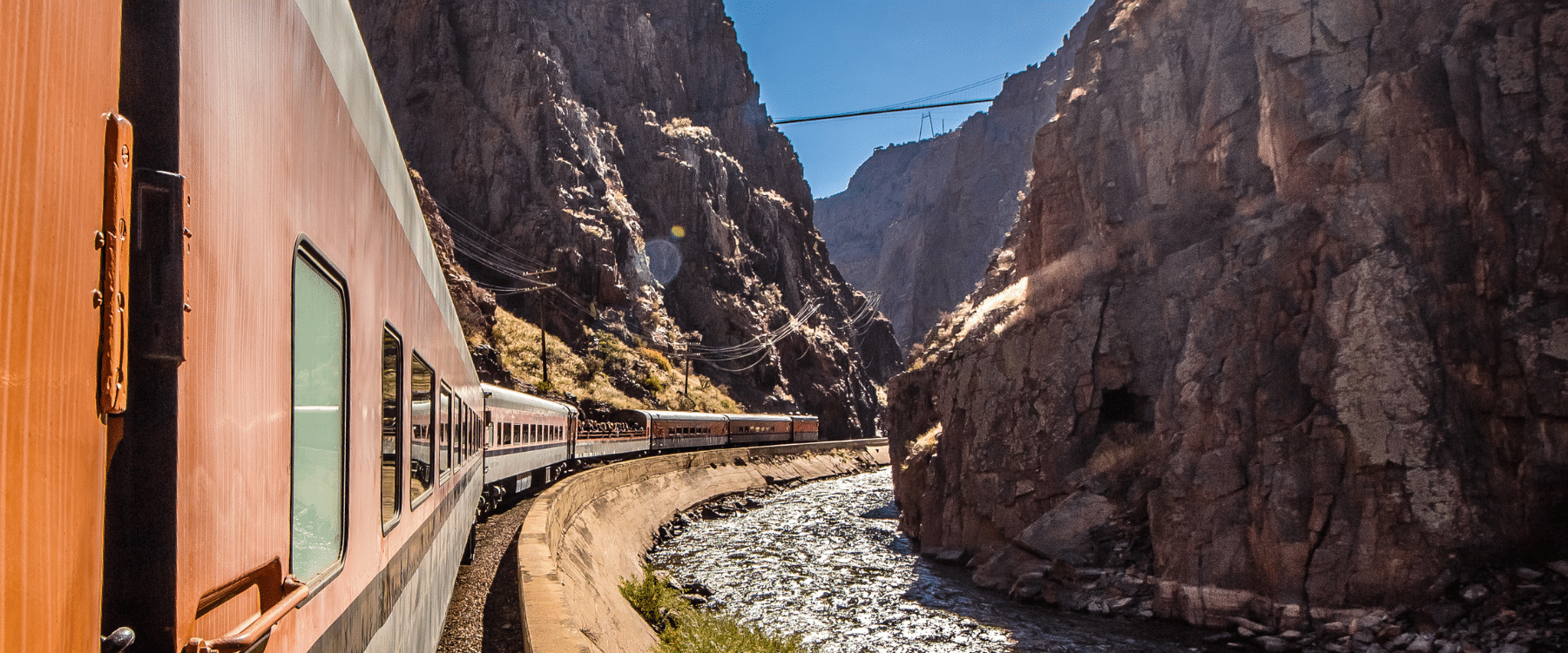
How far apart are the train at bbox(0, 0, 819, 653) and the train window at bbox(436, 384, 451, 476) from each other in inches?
138

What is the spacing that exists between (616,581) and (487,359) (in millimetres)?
30213

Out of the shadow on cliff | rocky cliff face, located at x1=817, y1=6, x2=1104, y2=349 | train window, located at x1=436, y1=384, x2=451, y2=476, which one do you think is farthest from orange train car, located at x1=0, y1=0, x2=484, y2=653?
rocky cliff face, located at x1=817, y1=6, x2=1104, y2=349

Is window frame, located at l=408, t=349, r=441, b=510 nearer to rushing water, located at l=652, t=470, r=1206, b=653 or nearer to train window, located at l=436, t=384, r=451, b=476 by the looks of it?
train window, located at l=436, t=384, r=451, b=476

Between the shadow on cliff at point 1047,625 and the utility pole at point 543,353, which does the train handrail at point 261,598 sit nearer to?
the shadow on cliff at point 1047,625

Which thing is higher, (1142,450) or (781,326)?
(781,326)

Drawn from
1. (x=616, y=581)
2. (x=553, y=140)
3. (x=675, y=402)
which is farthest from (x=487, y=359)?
(x=616, y=581)

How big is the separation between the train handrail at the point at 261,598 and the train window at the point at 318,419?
0.11 metres

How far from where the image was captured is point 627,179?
76.7 metres

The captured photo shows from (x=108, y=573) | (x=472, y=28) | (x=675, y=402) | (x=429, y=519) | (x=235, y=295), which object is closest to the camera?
(x=108, y=573)

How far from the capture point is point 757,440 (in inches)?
2002

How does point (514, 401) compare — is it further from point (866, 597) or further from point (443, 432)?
point (443, 432)

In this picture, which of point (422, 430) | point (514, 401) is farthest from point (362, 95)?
point (514, 401)

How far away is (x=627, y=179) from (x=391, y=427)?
245 feet

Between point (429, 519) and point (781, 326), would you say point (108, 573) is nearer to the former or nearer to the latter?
point (429, 519)
